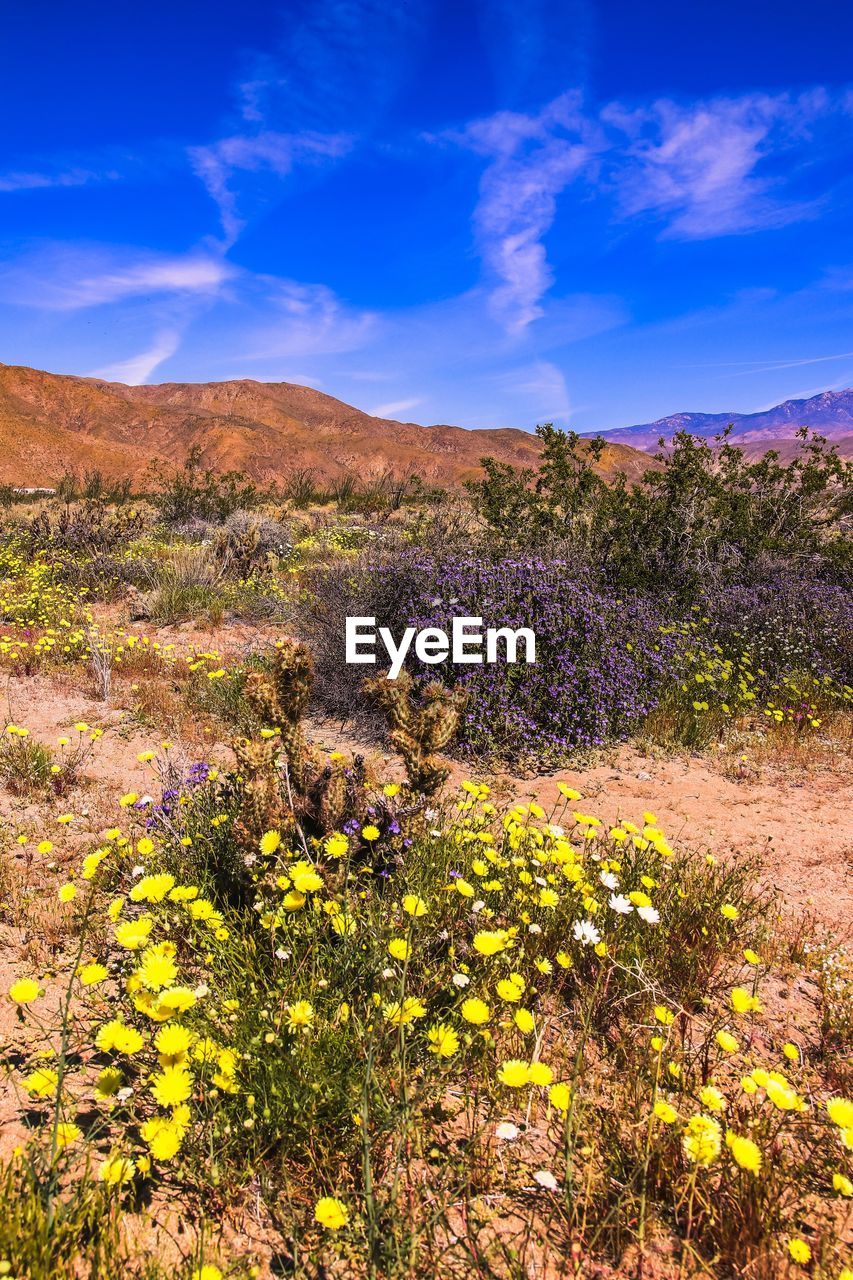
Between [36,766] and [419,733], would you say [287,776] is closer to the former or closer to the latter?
[419,733]

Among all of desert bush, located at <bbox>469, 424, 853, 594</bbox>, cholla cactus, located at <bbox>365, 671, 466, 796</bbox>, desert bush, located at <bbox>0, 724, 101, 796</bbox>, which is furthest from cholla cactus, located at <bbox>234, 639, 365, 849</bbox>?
desert bush, located at <bbox>469, 424, 853, 594</bbox>

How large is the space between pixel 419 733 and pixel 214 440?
88038 millimetres

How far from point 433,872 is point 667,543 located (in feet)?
26.1

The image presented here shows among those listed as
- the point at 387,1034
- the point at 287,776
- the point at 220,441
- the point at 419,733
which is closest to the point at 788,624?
the point at 419,733

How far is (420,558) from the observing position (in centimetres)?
755

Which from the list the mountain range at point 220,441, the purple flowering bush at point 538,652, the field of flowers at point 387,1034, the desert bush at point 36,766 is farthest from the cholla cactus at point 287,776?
the mountain range at point 220,441

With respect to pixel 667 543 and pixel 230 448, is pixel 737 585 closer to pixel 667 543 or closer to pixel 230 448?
pixel 667 543

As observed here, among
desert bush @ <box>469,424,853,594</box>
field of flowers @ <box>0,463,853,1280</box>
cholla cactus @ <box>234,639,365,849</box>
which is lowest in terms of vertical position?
field of flowers @ <box>0,463,853,1280</box>

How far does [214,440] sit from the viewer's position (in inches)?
3238

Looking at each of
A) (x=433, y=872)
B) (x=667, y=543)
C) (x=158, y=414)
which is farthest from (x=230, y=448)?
(x=433, y=872)

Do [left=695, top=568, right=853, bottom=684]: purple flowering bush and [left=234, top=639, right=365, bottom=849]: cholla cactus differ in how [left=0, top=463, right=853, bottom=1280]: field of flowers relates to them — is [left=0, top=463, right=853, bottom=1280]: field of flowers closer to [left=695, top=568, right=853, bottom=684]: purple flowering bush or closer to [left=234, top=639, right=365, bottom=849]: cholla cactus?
[left=234, top=639, right=365, bottom=849]: cholla cactus

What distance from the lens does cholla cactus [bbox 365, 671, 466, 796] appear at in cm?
313

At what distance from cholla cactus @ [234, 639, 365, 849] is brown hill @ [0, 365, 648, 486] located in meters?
61.3

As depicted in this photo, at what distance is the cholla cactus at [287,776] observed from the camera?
2.76m
